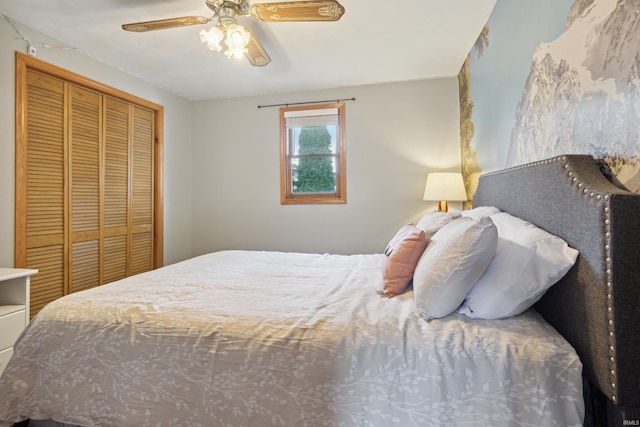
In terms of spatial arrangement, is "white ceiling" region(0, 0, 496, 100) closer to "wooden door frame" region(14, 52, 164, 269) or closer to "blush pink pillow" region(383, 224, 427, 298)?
"wooden door frame" region(14, 52, 164, 269)

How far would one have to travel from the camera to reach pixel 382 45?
101 inches

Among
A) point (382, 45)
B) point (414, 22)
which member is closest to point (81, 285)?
point (382, 45)

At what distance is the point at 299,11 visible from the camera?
5.37 feet

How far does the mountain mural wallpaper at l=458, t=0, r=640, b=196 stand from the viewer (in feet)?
3.14

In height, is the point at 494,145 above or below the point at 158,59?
below

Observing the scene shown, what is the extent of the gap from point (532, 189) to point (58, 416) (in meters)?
2.17

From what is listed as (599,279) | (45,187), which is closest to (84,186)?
(45,187)

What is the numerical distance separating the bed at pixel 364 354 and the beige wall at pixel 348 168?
1957 millimetres

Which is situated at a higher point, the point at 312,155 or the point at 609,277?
the point at 312,155

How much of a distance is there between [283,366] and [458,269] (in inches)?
28.0

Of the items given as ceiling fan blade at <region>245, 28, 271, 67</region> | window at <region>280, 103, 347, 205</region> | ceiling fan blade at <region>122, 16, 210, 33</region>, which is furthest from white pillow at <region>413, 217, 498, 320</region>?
window at <region>280, 103, 347, 205</region>

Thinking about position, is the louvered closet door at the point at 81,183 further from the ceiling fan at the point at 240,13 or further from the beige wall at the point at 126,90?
the ceiling fan at the point at 240,13

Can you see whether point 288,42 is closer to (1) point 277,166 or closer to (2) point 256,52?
(2) point 256,52

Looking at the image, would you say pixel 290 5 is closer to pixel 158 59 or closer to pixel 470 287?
pixel 470 287
